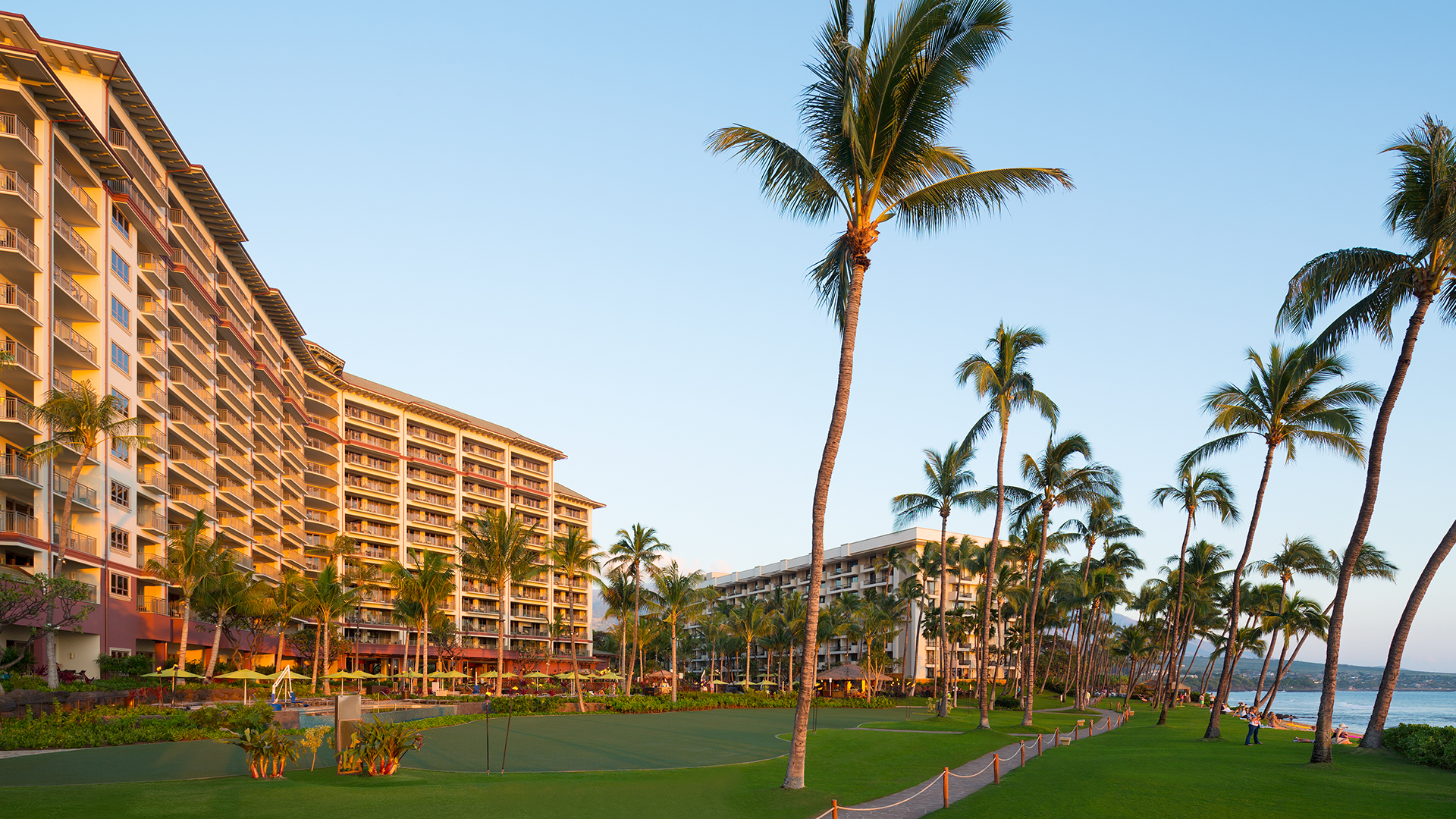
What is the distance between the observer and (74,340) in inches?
1748

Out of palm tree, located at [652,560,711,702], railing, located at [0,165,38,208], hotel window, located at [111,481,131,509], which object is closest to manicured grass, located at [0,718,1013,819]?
railing, located at [0,165,38,208]

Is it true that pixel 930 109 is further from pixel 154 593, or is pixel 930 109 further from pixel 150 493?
pixel 154 593

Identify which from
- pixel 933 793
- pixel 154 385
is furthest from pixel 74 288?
pixel 933 793

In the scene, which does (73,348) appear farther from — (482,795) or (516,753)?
(482,795)

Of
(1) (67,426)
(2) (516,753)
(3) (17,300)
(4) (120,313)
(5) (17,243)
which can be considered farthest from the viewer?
(4) (120,313)

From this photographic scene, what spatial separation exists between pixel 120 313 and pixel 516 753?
119 feet

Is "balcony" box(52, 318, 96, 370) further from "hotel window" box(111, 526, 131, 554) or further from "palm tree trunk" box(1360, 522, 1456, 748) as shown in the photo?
"palm tree trunk" box(1360, 522, 1456, 748)

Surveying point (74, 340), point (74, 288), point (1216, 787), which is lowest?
point (1216, 787)

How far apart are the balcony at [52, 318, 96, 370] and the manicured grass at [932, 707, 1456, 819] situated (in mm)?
44072

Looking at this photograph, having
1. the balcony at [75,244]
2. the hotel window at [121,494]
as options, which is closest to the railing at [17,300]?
the balcony at [75,244]

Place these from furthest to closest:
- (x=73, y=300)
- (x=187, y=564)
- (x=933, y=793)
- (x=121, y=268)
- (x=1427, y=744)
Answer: (x=121, y=268), (x=187, y=564), (x=73, y=300), (x=1427, y=744), (x=933, y=793)

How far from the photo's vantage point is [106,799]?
16625 millimetres

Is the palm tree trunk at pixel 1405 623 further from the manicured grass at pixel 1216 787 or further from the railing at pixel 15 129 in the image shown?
the railing at pixel 15 129

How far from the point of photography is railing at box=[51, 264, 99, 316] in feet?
141
